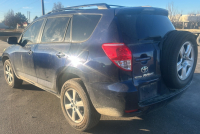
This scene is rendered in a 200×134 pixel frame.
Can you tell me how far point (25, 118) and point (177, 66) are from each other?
2715 millimetres

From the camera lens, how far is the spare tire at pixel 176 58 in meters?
2.56

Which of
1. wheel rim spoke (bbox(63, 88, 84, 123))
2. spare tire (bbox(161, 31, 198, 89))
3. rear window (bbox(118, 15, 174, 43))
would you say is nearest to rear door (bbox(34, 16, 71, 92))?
wheel rim spoke (bbox(63, 88, 84, 123))

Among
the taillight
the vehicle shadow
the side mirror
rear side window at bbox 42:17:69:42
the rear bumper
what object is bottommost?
the vehicle shadow

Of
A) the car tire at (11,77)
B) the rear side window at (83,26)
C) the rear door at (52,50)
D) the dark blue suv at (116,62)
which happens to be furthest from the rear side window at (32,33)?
the rear side window at (83,26)

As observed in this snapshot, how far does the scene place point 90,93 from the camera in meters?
2.57

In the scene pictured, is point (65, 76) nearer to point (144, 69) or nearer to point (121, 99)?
point (121, 99)

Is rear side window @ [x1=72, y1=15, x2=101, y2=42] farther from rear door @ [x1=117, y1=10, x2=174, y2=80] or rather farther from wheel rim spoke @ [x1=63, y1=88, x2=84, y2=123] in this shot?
wheel rim spoke @ [x1=63, y1=88, x2=84, y2=123]

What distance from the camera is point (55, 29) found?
11.3 ft

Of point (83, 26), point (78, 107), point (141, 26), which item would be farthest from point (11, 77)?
point (141, 26)

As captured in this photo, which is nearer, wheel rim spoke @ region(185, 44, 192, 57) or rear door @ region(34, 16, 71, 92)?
wheel rim spoke @ region(185, 44, 192, 57)

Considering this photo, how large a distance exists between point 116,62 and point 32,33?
256cm

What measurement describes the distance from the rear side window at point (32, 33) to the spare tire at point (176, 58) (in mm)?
2610

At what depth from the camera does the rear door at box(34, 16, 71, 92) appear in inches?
120

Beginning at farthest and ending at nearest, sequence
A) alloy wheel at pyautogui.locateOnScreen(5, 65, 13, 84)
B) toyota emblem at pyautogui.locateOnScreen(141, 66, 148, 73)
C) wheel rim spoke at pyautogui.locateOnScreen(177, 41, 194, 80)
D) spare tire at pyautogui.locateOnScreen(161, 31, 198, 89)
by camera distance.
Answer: alloy wheel at pyautogui.locateOnScreen(5, 65, 13, 84)
wheel rim spoke at pyautogui.locateOnScreen(177, 41, 194, 80)
spare tire at pyautogui.locateOnScreen(161, 31, 198, 89)
toyota emblem at pyautogui.locateOnScreen(141, 66, 148, 73)
